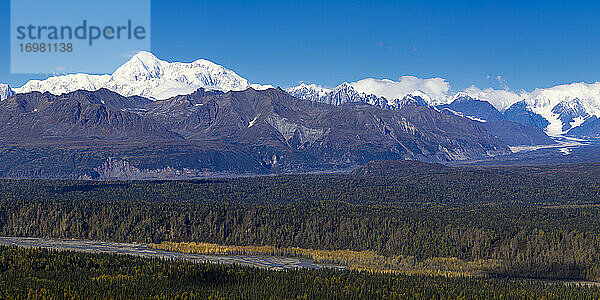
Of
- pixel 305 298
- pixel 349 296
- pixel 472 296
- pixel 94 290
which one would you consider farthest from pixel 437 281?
pixel 94 290

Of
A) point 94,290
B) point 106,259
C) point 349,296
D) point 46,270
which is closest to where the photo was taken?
point 94,290

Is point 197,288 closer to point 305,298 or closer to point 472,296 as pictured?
point 305,298

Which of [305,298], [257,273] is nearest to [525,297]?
[305,298]

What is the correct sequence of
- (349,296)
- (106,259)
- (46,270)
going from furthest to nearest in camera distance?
(106,259) → (46,270) → (349,296)

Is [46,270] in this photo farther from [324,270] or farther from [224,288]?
[324,270]

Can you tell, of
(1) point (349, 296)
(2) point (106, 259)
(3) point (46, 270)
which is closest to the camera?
(1) point (349, 296)

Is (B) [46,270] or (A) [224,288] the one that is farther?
(B) [46,270]
